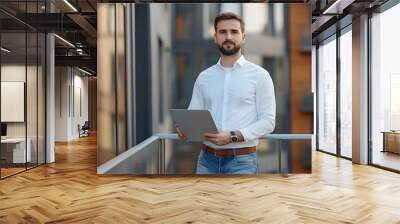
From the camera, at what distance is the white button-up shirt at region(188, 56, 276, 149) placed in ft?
17.2

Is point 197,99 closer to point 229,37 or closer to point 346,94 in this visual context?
point 229,37

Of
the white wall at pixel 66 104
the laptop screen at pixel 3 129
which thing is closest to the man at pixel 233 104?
the laptop screen at pixel 3 129

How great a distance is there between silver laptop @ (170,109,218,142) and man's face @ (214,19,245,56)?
4.02ft

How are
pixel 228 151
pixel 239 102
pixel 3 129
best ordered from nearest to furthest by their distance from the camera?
1. pixel 228 151
2. pixel 239 102
3. pixel 3 129

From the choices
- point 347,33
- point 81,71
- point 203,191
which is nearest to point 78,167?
point 203,191

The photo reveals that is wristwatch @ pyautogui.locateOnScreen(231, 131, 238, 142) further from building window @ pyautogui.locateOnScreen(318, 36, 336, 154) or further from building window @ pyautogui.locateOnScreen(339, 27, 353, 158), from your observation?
building window @ pyautogui.locateOnScreen(318, 36, 336, 154)

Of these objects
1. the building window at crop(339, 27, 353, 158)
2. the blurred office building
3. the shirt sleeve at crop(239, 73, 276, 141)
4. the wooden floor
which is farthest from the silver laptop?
the building window at crop(339, 27, 353, 158)

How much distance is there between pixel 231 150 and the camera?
15.2 ft

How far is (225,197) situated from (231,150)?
69cm

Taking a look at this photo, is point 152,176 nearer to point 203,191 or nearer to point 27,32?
point 203,191

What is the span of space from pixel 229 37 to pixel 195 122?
1.45 metres

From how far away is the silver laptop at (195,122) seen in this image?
489 cm

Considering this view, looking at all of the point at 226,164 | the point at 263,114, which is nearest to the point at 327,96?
the point at 263,114

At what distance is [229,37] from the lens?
5.75m
